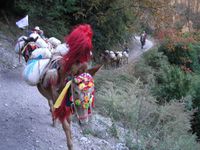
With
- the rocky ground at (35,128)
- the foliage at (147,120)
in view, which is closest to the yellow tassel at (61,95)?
the rocky ground at (35,128)

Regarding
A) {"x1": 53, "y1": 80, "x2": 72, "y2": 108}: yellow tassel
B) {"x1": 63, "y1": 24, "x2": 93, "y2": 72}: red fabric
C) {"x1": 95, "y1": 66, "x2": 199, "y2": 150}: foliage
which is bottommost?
{"x1": 95, "y1": 66, "x2": 199, "y2": 150}: foliage

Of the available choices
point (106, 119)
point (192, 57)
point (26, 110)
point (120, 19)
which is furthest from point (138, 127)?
point (192, 57)

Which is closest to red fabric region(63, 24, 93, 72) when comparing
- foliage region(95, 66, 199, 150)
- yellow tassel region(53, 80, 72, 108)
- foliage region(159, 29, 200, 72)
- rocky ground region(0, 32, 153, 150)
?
yellow tassel region(53, 80, 72, 108)

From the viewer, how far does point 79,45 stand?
4426 millimetres

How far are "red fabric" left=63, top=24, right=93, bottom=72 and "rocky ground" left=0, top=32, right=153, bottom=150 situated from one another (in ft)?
6.53

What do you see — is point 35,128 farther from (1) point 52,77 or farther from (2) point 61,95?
(2) point 61,95

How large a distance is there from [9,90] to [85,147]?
10.7ft

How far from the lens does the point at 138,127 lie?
709 centimetres

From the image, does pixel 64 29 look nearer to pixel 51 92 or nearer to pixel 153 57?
pixel 153 57

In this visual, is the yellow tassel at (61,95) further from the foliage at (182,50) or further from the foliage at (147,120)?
the foliage at (182,50)

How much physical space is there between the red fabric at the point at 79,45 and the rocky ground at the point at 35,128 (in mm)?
1990

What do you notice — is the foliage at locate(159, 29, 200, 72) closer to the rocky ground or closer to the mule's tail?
the rocky ground

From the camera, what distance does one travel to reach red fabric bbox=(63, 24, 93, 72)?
4418 mm

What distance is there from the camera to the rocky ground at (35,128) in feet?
19.5
